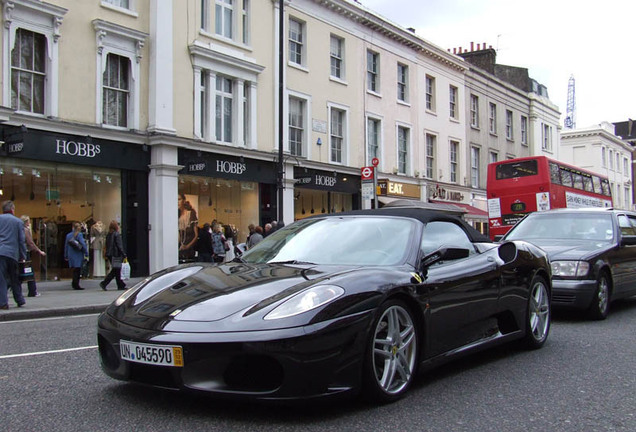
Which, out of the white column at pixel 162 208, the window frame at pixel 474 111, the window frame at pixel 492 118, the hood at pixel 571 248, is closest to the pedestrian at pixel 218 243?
the white column at pixel 162 208

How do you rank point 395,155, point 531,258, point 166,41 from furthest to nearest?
1. point 395,155
2. point 166,41
3. point 531,258

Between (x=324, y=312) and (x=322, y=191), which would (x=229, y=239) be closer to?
(x=322, y=191)

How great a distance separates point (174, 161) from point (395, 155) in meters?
12.3

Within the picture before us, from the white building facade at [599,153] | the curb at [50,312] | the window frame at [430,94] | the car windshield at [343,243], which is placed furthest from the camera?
the white building facade at [599,153]

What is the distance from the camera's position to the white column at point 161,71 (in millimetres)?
17031

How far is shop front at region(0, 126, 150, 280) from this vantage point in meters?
14.5

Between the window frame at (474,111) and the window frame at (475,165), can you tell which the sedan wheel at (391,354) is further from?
the window frame at (474,111)

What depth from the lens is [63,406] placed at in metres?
3.79

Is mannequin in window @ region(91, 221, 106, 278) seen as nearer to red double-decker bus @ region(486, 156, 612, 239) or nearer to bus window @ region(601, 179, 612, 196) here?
red double-decker bus @ region(486, 156, 612, 239)

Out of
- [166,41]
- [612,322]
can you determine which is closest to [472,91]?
[166,41]

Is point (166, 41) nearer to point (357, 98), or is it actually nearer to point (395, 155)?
point (357, 98)

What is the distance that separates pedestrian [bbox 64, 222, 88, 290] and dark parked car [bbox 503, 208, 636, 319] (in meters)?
9.50

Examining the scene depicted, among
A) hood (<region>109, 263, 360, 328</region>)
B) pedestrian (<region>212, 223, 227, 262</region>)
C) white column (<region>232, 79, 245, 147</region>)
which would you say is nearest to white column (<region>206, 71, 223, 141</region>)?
white column (<region>232, 79, 245, 147</region>)

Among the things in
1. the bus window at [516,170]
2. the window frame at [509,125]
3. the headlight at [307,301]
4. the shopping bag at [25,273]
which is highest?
the window frame at [509,125]
